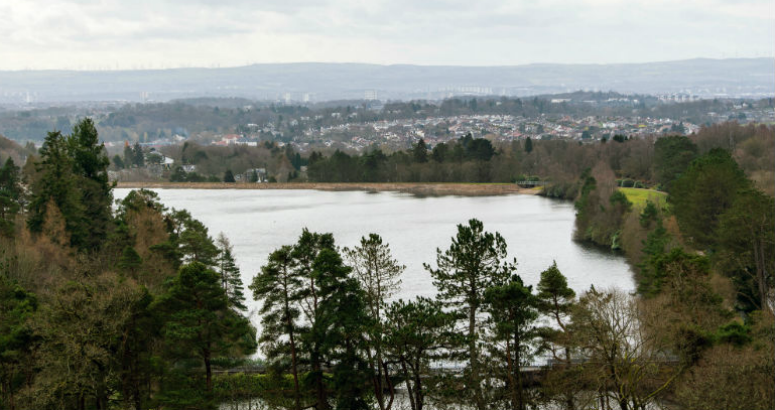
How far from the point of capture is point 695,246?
85.7ft

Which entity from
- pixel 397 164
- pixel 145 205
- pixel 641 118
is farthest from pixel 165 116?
pixel 145 205

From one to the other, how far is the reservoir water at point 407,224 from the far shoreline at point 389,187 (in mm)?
2303

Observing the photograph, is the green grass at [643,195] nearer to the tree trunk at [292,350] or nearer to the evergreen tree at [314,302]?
the evergreen tree at [314,302]

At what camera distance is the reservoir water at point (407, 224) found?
2912 centimetres

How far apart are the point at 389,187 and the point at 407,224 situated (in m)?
25.2

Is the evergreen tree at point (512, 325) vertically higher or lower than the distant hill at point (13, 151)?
higher

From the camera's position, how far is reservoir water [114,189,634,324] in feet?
95.6

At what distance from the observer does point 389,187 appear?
68.1 metres

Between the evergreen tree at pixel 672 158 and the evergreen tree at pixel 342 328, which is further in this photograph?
the evergreen tree at pixel 672 158

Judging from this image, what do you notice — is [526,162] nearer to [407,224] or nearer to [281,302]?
[407,224]

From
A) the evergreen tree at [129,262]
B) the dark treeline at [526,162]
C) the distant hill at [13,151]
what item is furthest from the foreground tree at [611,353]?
the distant hill at [13,151]

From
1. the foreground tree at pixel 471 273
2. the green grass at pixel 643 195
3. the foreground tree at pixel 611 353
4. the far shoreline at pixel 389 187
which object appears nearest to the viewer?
the foreground tree at pixel 611 353

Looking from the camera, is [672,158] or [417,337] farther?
[672,158]

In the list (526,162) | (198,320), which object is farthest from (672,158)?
(198,320)
